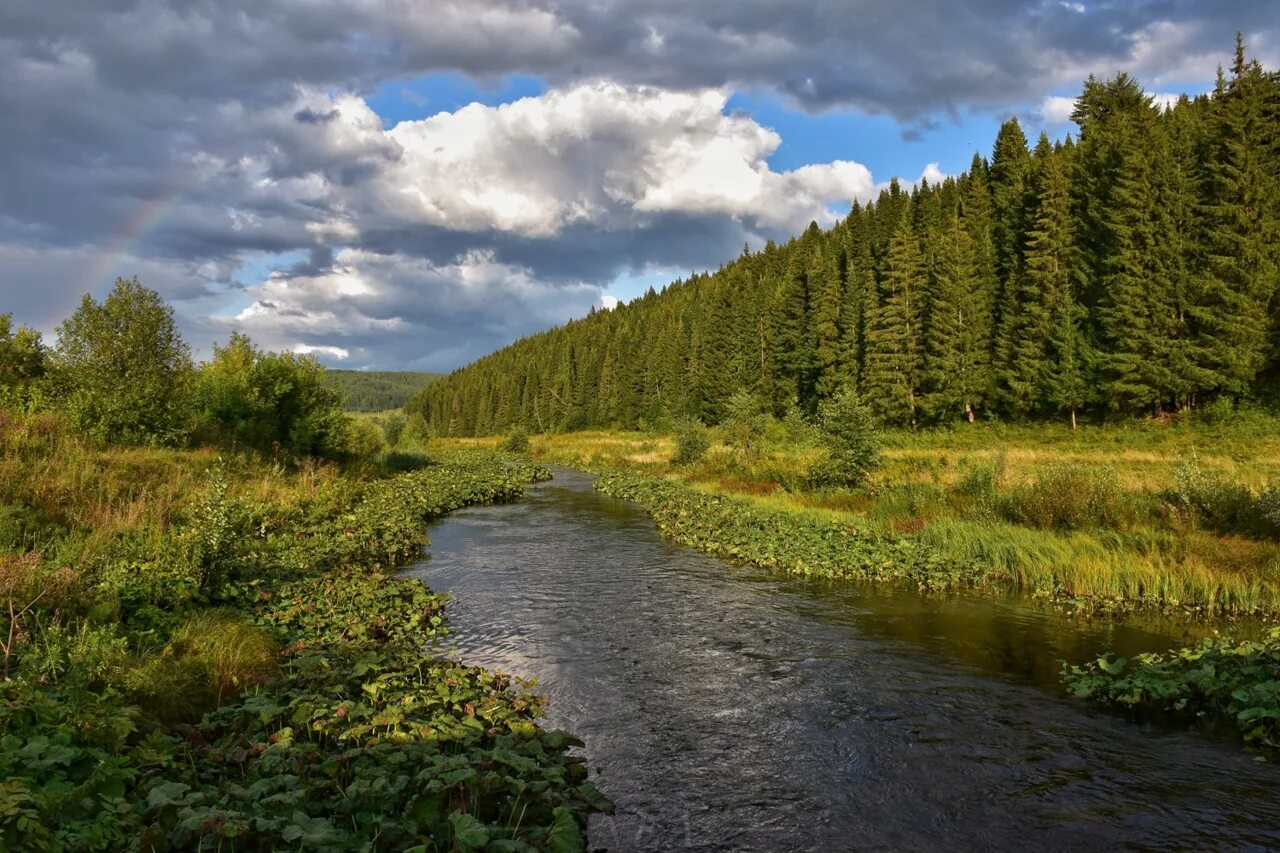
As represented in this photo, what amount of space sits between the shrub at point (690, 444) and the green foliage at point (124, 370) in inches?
1120

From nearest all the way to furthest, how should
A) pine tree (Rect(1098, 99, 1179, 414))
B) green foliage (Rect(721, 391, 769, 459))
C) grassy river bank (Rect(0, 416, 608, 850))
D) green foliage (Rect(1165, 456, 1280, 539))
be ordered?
grassy river bank (Rect(0, 416, 608, 850)), green foliage (Rect(1165, 456, 1280, 539)), green foliage (Rect(721, 391, 769, 459)), pine tree (Rect(1098, 99, 1179, 414))

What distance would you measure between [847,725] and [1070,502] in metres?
13.9

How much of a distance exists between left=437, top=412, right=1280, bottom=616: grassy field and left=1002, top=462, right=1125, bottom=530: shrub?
0.11 ft

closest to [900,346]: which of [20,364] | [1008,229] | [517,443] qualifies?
[1008,229]

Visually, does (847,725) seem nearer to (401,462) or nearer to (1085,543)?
(1085,543)

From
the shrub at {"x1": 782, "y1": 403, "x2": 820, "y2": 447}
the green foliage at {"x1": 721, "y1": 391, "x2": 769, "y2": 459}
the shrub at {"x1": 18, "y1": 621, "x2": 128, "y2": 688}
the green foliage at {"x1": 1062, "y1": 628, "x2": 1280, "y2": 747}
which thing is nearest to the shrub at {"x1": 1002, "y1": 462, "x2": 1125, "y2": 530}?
the green foliage at {"x1": 1062, "y1": 628, "x2": 1280, "y2": 747}

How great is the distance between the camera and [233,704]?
29.0 feet

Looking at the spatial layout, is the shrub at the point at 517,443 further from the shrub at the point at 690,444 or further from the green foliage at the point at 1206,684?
the green foliage at the point at 1206,684

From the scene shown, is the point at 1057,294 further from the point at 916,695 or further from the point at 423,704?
the point at 423,704

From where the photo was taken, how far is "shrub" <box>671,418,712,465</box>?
155 ft

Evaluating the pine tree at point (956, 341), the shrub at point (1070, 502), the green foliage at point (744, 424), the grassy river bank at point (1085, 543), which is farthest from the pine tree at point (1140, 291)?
the shrub at point (1070, 502)

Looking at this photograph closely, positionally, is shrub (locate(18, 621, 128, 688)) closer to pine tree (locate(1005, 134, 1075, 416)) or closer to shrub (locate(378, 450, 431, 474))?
shrub (locate(378, 450, 431, 474))

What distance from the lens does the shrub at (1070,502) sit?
19406 mm

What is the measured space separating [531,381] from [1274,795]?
465ft
